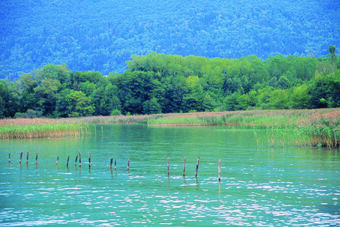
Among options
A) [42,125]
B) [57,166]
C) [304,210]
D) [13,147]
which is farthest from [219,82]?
[304,210]

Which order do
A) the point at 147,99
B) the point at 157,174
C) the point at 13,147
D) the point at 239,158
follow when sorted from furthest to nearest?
the point at 147,99 < the point at 13,147 < the point at 239,158 < the point at 157,174

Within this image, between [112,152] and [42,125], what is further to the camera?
[42,125]

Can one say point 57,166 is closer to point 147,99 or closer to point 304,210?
point 304,210

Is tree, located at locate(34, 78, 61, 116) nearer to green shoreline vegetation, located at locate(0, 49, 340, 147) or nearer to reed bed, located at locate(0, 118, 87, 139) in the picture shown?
green shoreline vegetation, located at locate(0, 49, 340, 147)

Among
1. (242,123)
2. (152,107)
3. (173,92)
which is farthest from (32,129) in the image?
(173,92)

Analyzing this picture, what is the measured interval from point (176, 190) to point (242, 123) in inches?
1735

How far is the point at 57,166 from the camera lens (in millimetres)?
31078

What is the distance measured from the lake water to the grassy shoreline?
5.53ft

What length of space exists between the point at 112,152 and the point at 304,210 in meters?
22.8

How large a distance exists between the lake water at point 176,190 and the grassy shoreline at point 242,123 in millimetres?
1686

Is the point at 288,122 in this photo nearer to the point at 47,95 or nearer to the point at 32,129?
the point at 32,129

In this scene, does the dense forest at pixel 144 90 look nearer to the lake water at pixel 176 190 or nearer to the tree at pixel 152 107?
the tree at pixel 152 107

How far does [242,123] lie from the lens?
65.9 metres

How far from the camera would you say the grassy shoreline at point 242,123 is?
36938 millimetres
